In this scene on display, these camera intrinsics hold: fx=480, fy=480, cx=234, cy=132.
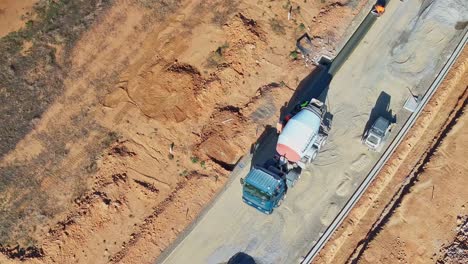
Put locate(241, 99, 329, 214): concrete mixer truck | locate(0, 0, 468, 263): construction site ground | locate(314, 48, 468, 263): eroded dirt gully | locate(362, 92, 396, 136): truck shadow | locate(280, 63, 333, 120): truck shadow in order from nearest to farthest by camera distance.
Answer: locate(241, 99, 329, 214): concrete mixer truck
locate(314, 48, 468, 263): eroded dirt gully
locate(0, 0, 468, 263): construction site ground
locate(362, 92, 396, 136): truck shadow
locate(280, 63, 333, 120): truck shadow

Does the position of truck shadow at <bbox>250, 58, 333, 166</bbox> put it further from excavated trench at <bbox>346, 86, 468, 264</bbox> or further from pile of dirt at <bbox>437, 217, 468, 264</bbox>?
pile of dirt at <bbox>437, 217, 468, 264</bbox>

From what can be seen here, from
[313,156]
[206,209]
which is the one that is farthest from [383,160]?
[206,209]

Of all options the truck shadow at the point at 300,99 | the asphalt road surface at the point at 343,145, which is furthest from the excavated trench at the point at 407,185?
the truck shadow at the point at 300,99

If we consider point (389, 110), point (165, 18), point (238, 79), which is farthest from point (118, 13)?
point (389, 110)

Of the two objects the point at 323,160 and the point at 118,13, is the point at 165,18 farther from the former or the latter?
the point at 323,160

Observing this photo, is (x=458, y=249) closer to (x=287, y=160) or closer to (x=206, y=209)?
(x=287, y=160)

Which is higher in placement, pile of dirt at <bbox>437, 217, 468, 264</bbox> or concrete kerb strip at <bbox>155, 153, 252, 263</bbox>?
pile of dirt at <bbox>437, 217, 468, 264</bbox>

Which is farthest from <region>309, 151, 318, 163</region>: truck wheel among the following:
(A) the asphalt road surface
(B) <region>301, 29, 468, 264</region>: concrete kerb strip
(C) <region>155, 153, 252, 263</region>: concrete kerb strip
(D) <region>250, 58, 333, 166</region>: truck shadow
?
(C) <region>155, 153, 252, 263</region>: concrete kerb strip
